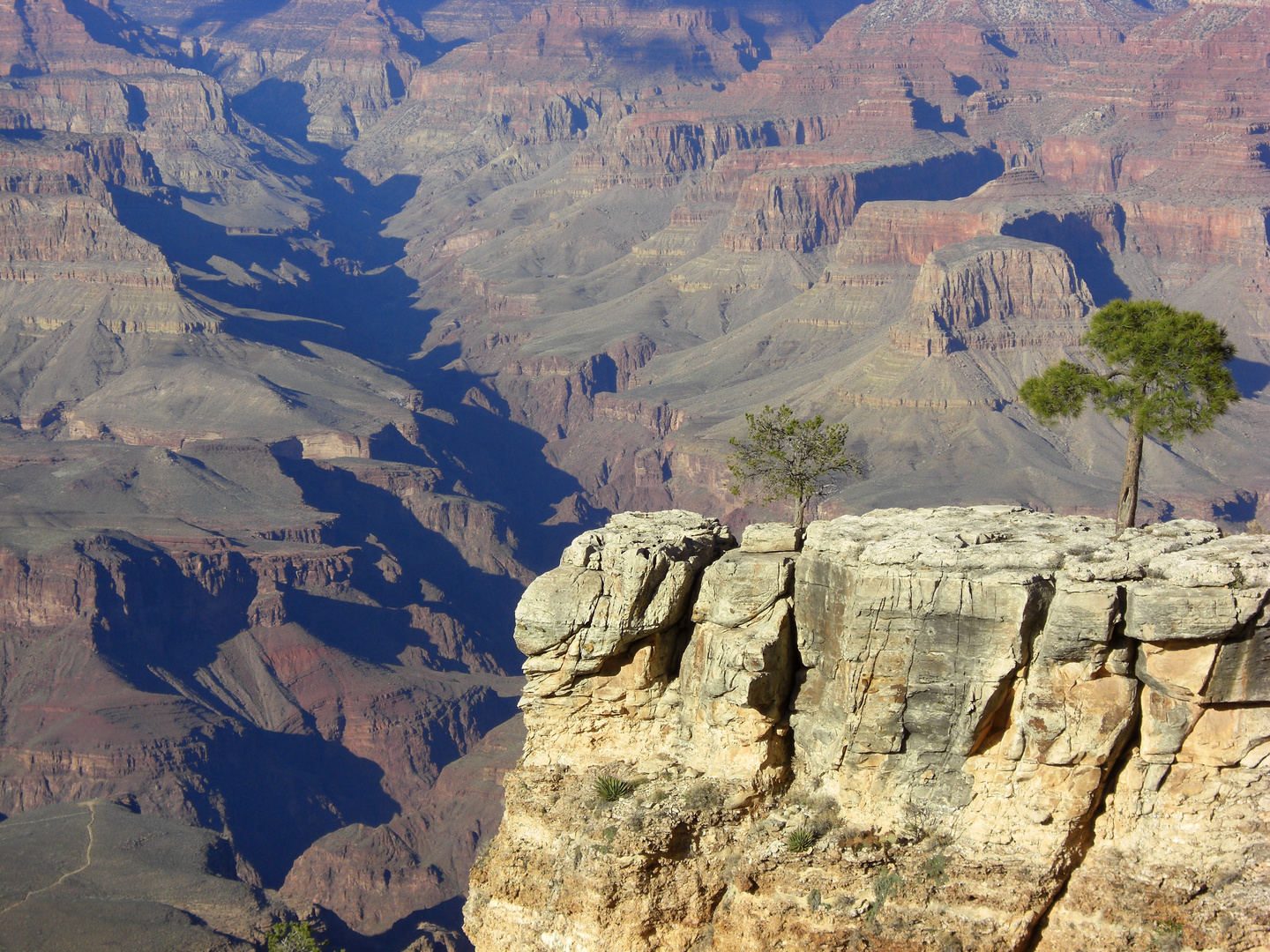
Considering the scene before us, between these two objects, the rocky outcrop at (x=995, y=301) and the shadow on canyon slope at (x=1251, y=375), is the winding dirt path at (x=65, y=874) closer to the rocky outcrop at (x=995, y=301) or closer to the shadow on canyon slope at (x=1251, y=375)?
the rocky outcrop at (x=995, y=301)

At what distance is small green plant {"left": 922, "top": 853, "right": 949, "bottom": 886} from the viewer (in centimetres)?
2806

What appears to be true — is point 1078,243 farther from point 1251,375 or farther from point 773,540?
point 773,540

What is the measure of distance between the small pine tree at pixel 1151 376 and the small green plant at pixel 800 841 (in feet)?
34.4

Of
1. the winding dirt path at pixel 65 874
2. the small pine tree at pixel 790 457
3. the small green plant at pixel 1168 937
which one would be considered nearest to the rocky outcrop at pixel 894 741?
the small green plant at pixel 1168 937

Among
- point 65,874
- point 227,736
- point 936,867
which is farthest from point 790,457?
point 227,736

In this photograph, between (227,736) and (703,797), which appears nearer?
(703,797)

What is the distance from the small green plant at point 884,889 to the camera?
28.2 m

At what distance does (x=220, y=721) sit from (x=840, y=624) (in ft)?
261

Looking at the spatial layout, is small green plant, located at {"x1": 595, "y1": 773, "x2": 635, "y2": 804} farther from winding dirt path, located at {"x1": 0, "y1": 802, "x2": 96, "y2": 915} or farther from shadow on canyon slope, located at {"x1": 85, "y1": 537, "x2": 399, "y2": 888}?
shadow on canyon slope, located at {"x1": 85, "y1": 537, "x2": 399, "y2": 888}


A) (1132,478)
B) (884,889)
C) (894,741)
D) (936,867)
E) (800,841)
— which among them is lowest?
(884,889)

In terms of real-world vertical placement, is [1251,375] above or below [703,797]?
below

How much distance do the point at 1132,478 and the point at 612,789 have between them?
13136 millimetres

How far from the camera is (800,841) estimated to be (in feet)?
94.7

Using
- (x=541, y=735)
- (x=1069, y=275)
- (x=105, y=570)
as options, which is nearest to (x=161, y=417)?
(x=105, y=570)
